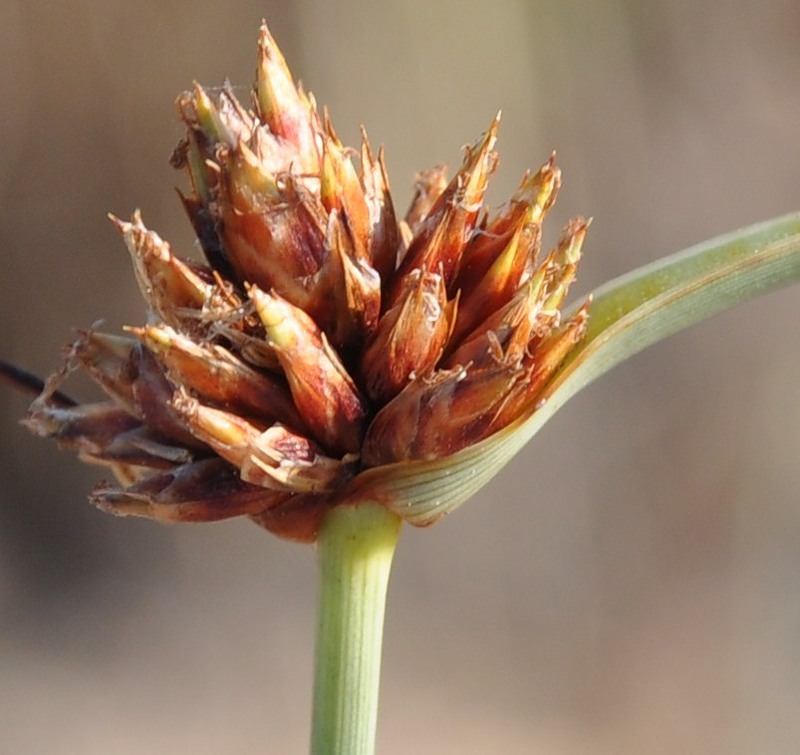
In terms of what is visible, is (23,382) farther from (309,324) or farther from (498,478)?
(498,478)

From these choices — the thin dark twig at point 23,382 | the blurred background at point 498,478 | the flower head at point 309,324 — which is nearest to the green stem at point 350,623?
the flower head at point 309,324

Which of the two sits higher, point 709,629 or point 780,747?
point 709,629

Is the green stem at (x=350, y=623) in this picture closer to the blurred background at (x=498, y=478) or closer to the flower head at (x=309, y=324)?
the flower head at (x=309, y=324)

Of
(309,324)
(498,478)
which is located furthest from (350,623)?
(498,478)

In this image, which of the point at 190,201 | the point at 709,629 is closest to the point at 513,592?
the point at 709,629

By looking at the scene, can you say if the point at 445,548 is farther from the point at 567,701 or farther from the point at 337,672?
the point at 337,672
